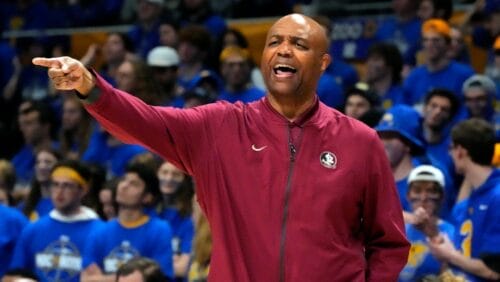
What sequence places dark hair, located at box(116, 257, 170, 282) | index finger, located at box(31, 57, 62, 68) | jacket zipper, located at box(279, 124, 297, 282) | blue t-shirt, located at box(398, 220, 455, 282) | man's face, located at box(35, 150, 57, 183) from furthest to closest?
1. man's face, located at box(35, 150, 57, 183)
2. blue t-shirt, located at box(398, 220, 455, 282)
3. dark hair, located at box(116, 257, 170, 282)
4. jacket zipper, located at box(279, 124, 297, 282)
5. index finger, located at box(31, 57, 62, 68)

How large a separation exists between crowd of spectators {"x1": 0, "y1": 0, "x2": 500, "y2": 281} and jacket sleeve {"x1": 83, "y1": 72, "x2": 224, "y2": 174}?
212 cm

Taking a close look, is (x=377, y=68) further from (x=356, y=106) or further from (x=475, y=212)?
(x=475, y=212)

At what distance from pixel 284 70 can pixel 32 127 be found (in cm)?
613

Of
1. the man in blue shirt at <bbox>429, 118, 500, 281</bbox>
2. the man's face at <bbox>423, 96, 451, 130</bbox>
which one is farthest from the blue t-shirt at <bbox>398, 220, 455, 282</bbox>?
the man's face at <bbox>423, 96, 451, 130</bbox>

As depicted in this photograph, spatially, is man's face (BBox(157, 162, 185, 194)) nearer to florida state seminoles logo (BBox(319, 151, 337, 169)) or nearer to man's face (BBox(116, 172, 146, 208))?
man's face (BBox(116, 172, 146, 208))

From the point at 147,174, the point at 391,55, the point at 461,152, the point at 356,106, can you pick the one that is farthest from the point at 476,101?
the point at 147,174

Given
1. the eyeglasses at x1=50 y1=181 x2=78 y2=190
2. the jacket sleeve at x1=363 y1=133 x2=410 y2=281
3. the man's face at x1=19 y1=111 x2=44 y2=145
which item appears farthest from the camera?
the man's face at x1=19 y1=111 x2=44 y2=145

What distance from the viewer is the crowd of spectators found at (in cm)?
659

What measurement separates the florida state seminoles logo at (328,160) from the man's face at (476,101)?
4.19 metres

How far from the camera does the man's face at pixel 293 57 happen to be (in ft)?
13.6

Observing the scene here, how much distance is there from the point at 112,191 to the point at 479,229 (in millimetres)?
2676

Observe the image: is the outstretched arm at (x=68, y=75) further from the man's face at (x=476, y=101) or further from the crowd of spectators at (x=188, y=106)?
the man's face at (x=476, y=101)

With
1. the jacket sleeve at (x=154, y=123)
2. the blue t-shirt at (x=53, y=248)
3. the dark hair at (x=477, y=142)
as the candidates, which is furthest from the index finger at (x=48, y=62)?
the blue t-shirt at (x=53, y=248)

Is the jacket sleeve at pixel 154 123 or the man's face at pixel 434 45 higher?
the jacket sleeve at pixel 154 123
